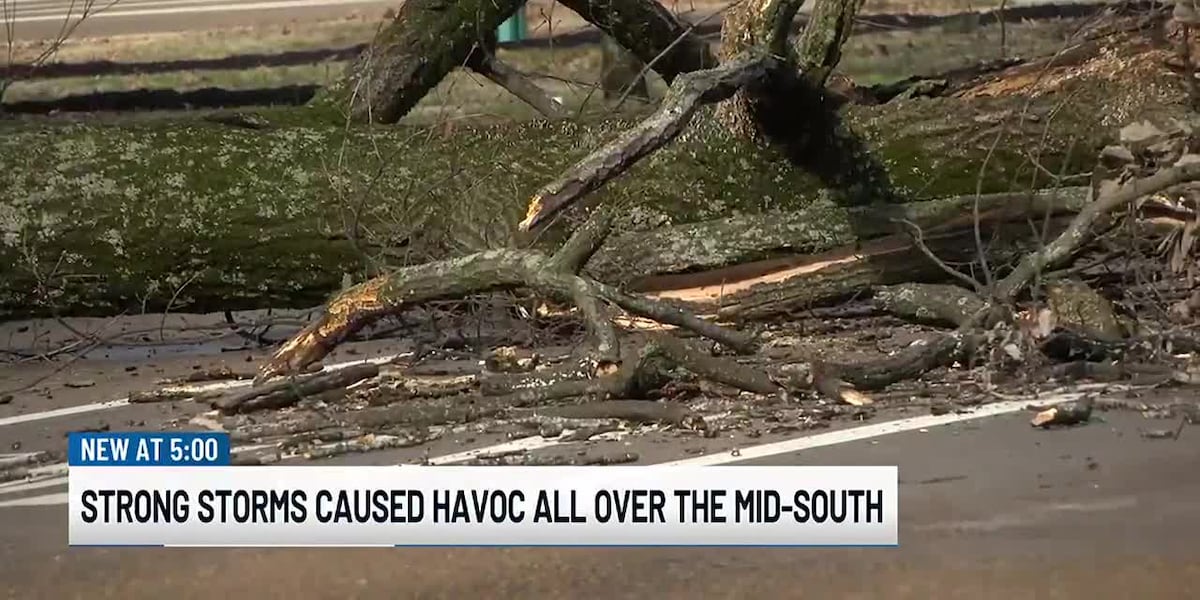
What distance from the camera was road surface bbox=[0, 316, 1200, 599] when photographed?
3.12 metres

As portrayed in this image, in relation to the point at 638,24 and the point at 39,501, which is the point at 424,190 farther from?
the point at 39,501

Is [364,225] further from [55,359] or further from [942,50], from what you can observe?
[942,50]

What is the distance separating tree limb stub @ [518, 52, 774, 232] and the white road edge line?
2.17 feet

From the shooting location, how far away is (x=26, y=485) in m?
4.03

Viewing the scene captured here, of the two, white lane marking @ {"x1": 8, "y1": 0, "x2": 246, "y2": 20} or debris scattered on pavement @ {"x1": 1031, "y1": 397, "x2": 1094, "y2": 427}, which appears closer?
debris scattered on pavement @ {"x1": 1031, "y1": 397, "x2": 1094, "y2": 427}

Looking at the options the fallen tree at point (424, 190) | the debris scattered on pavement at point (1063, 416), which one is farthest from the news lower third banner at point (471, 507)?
the fallen tree at point (424, 190)

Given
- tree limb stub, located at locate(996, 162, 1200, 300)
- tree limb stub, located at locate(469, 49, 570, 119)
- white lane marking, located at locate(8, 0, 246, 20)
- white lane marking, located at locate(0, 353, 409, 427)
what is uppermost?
white lane marking, located at locate(8, 0, 246, 20)

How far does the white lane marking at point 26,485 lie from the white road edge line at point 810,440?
96 mm

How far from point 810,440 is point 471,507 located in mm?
1068

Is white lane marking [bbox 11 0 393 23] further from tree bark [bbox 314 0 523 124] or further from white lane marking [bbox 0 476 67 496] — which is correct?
white lane marking [bbox 0 476 67 496]

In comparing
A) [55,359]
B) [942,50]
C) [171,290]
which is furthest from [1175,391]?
[942,50]

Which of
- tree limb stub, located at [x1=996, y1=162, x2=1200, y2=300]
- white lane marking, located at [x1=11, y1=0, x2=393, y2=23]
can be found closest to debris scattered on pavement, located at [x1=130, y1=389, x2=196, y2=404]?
tree limb stub, located at [x1=996, y1=162, x2=1200, y2=300]

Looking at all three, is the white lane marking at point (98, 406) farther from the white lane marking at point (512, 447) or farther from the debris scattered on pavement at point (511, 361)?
the white lane marking at point (512, 447)

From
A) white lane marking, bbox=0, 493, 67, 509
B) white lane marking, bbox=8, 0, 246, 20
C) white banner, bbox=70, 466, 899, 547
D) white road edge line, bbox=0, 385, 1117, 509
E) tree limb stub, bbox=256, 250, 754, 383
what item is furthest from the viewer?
white lane marking, bbox=8, 0, 246, 20
